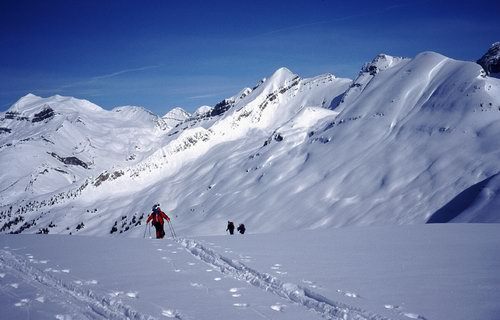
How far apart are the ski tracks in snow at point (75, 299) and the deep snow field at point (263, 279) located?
0.08 ft

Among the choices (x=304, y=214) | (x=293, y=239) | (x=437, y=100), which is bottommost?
(x=304, y=214)

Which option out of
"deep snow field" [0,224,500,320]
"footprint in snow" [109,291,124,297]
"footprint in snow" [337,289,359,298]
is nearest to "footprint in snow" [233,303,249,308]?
"deep snow field" [0,224,500,320]

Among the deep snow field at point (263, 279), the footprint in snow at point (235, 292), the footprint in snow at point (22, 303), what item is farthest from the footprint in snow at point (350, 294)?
the footprint in snow at point (22, 303)

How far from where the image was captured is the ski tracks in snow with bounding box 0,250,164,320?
8.70 metres

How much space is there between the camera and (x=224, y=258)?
1430 centimetres

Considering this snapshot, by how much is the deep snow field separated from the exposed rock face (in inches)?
4282

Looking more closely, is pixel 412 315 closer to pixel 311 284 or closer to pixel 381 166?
pixel 311 284

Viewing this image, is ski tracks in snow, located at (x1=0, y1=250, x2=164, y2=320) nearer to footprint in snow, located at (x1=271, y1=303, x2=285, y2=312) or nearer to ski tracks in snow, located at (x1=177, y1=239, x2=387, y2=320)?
footprint in snow, located at (x1=271, y1=303, x2=285, y2=312)

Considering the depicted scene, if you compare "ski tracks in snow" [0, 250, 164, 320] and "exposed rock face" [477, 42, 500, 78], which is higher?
"exposed rock face" [477, 42, 500, 78]

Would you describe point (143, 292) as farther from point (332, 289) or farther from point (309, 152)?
point (309, 152)

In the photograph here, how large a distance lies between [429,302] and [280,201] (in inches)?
2739

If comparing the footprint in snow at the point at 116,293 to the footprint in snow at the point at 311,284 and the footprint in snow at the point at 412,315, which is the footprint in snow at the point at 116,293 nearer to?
the footprint in snow at the point at 311,284

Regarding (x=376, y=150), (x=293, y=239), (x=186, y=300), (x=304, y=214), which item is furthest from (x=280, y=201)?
(x=186, y=300)

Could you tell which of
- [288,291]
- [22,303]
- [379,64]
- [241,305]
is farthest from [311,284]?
[379,64]
